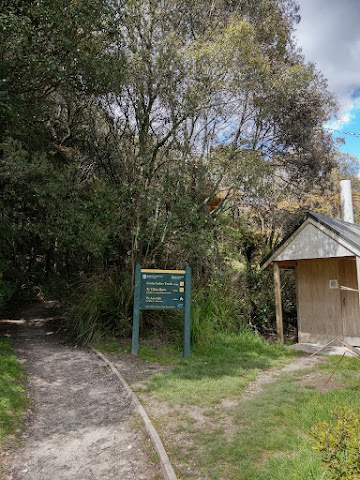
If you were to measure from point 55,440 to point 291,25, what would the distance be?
13.2 m

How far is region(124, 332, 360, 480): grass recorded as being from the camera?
3539 mm

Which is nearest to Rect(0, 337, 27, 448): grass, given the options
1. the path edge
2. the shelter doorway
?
the path edge

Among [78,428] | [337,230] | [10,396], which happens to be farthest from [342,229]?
[10,396]

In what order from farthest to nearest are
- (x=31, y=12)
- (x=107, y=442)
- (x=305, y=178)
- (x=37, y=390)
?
1. (x=305, y=178)
2. (x=31, y=12)
3. (x=37, y=390)
4. (x=107, y=442)

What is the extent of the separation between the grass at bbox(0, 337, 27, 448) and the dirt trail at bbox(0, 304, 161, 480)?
163 millimetres

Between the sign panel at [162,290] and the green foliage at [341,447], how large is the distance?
238 inches

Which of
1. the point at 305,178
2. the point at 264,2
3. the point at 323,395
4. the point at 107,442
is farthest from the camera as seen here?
the point at 305,178

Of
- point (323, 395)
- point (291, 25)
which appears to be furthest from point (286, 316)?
point (291, 25)

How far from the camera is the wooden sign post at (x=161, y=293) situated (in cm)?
805

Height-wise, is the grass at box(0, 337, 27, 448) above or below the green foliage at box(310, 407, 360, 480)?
below

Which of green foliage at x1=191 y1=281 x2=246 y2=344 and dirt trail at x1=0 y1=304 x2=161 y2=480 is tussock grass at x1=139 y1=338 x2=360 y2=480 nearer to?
dirt trail at x1=0 y1=304 x2=161 y2=480

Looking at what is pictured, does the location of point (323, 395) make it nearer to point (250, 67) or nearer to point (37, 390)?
point (37, 390)

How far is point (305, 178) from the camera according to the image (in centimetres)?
1325

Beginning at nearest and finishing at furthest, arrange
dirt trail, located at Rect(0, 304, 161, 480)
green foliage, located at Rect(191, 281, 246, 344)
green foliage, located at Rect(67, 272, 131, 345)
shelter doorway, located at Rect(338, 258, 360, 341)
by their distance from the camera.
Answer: dirt trail, located at Rect(0, 304, 161, 480) < green foliage, located at Rect(67, 272, 131, 345) < green foliage, located at Rect(191, 281, 246, 344) < shelter doorway, located at Rect(338, 258, 360, 341)
